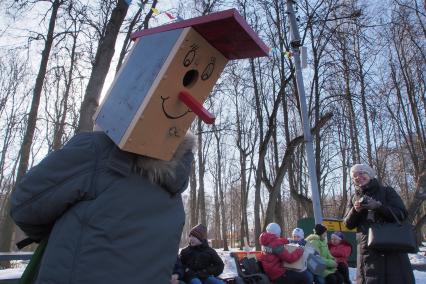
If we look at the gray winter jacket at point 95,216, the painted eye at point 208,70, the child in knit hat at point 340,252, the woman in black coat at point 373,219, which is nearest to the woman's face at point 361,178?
the woman in black coat at point 373,219

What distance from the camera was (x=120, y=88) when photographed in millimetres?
1942

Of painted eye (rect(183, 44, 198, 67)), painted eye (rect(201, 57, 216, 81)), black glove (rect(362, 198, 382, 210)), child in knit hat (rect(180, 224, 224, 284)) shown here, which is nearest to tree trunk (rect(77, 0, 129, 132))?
child in knit hat (rect(180, 224, 224, 284))

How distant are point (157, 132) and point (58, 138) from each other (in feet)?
51.3

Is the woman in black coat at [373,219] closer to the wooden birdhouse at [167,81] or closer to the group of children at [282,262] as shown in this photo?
the group of children at [282,262]

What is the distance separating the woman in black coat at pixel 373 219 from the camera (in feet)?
11.8

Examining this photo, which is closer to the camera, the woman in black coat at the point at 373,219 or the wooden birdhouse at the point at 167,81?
the wooden birdhouse at the point at 167,81

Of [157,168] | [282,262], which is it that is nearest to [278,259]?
[282,262]

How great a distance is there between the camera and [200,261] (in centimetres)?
518

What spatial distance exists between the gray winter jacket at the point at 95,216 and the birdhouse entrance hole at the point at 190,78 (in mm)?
478

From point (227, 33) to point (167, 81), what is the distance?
387 millimetres

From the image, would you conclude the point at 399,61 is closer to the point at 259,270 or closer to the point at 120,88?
the point at 259,270

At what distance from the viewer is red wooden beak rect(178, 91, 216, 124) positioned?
6.07 ft

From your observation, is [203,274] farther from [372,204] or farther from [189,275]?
[372,204]

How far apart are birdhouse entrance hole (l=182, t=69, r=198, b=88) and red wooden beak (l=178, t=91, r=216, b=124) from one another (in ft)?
0.39
